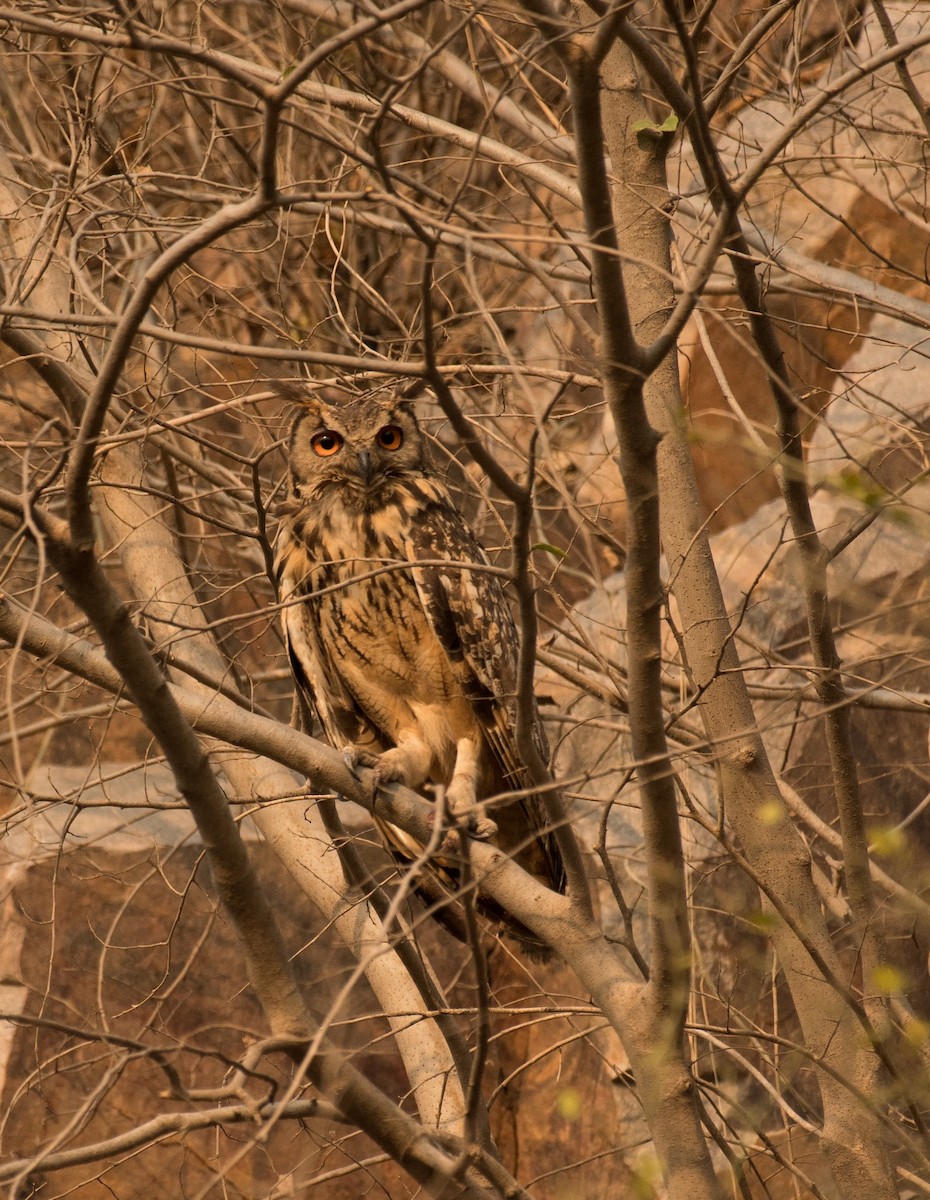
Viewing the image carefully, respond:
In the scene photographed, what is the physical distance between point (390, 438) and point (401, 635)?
25.5 inches

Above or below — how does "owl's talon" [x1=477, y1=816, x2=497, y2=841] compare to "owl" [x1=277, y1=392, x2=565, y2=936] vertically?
below

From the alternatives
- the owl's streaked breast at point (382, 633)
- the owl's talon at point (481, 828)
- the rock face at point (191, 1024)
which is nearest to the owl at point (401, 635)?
the owl's streaked breast at point (382, 633)

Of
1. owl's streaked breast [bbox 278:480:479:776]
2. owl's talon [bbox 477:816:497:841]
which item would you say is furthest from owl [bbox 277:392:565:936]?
owl's talon [bbox 477:816:497:841]

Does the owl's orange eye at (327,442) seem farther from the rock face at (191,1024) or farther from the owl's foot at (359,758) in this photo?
the rock face at (191,1024)

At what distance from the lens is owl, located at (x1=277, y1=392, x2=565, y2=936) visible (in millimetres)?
3664

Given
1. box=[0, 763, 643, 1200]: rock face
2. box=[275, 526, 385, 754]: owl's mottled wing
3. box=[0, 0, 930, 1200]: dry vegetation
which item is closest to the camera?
box=[0, 0, 930, 1200]: dry vegetation

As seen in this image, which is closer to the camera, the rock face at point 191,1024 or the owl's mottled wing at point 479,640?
the owl's mottled wing at point 479,640

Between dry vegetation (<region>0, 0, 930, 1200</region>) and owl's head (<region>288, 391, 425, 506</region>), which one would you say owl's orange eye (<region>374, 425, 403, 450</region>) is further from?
dry vegetation (<region>0, 0, 930, 1200</region>)

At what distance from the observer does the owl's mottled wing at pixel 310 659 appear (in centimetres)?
375

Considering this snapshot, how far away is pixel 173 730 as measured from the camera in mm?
2105

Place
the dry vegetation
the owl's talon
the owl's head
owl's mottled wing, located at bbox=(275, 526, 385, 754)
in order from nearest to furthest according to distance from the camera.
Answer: the dry vegetation → the owl's talon → owl's mottled wing, located at bbox=(275, 526, 385, 754) → the owl's head

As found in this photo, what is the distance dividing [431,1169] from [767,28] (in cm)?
234

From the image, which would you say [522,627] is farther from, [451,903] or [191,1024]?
[191,1024]

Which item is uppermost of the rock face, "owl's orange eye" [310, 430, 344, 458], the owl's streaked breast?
"owl's orange eye" [310, 430, 344, 458]
